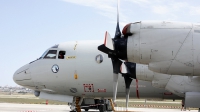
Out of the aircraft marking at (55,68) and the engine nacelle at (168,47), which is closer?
the engine nacelle at (168,47)

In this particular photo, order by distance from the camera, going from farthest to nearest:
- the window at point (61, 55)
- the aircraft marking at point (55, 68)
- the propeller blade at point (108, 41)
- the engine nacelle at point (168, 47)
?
the window at point (61, 55)
the aircraft marking at point (55, 68)
the propeller blade at point (108, 41)
the engine nacelle at point (168, 47)

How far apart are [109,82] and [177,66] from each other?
10.1 m

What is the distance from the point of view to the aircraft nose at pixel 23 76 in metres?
22.1

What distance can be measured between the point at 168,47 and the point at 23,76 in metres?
13.7

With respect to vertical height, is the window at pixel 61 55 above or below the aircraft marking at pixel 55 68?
above

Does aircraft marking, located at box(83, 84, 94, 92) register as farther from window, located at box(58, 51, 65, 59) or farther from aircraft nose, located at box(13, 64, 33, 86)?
aircraft nose, located at box(13, 64, 33, 86)

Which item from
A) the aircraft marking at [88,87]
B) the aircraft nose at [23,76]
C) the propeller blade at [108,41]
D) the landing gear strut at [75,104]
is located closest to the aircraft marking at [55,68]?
the aircraft nose at [23,76]

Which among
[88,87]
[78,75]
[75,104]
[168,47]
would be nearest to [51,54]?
[78,75]

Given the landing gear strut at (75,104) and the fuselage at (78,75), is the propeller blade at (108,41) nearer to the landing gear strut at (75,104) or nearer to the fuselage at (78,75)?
the fuselage at (78,75)

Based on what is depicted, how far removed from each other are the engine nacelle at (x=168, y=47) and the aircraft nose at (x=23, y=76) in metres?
12.2

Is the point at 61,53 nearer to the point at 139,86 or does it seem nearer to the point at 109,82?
the point at 109,82

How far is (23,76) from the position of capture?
22250 millimetres

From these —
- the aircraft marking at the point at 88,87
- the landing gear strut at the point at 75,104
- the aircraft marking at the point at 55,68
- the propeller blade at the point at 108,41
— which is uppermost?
the propeller blade at the point at 108,41

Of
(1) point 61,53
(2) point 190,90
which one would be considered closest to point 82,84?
(1) point 61,53
